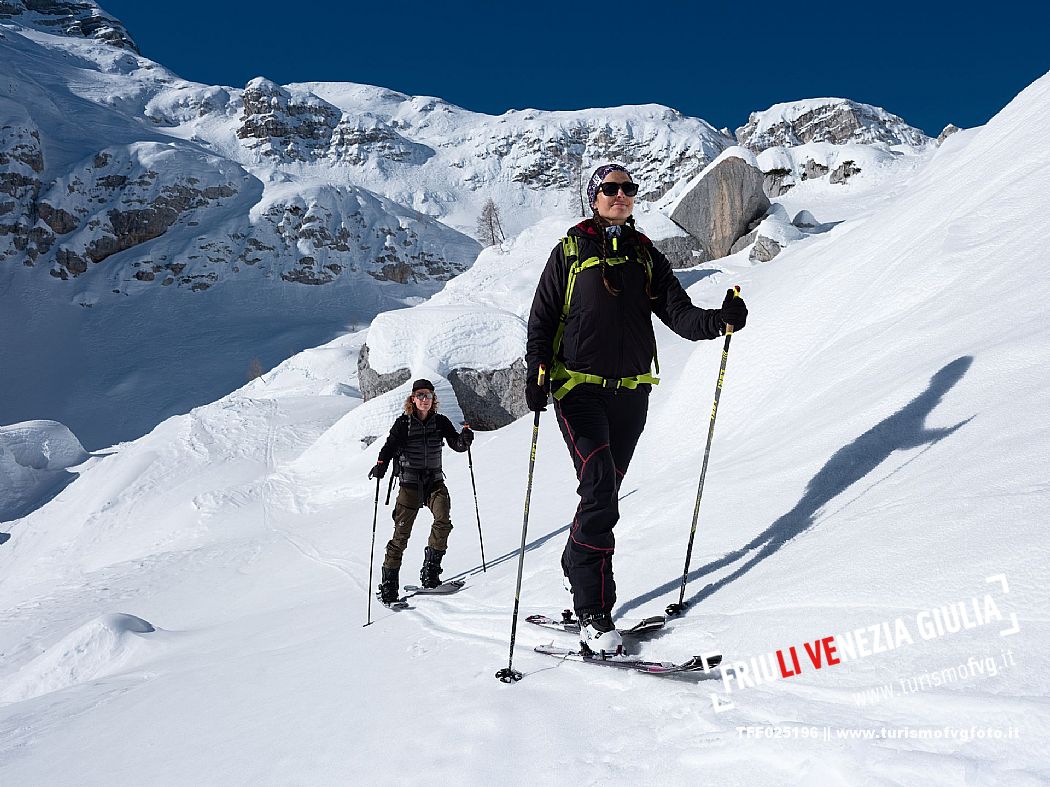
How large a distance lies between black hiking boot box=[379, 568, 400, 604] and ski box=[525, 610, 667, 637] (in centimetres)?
278

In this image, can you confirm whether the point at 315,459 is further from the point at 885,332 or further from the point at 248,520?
the point at 885,332

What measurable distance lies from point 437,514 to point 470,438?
3.26 ft

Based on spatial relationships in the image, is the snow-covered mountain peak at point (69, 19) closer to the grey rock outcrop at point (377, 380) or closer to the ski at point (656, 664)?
the grey rock outcrop at point (377, 380)

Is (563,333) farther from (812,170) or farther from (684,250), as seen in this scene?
(812,170)

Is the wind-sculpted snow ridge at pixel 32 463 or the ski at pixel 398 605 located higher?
the wind-sculpted snow ridge at pixel 32 463

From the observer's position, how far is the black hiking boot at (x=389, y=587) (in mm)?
6604

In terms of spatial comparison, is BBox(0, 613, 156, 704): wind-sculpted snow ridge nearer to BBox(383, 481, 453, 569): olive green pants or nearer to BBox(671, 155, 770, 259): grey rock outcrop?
BBox(383, 481, 453, 569): olive green pants

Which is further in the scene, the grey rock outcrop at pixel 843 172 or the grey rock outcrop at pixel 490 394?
the grey rock outcrop at pixel 843 172

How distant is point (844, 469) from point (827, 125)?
10756 centimetres

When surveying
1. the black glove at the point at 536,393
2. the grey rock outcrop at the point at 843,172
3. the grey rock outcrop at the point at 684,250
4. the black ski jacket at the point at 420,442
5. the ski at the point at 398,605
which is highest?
the grey rock outcrop at the point at 843,172

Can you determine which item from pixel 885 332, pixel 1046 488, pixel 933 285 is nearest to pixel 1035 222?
pixel 933 285

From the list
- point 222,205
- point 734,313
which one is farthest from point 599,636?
point 222,205

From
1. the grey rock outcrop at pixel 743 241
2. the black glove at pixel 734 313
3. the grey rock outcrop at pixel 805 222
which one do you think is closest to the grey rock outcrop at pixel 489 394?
the grey rock outcrop at pixel 743 241

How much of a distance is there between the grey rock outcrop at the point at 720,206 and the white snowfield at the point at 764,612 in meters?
19.4
